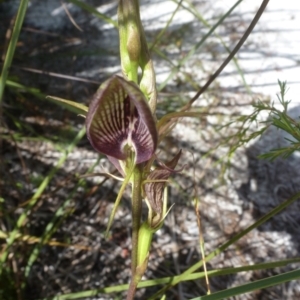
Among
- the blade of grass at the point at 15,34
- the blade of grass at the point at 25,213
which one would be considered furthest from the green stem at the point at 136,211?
the blade of grass at the point at 25,213

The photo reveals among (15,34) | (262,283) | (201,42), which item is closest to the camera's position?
(262,283)

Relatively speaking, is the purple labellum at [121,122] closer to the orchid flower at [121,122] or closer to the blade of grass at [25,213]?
the orchid flower at [121,122]

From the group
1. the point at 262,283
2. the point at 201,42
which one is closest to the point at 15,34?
the point at 201,42

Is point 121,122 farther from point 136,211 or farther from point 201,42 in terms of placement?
point 201,42

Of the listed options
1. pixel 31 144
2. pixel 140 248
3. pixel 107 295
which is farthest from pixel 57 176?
pixel 140 248

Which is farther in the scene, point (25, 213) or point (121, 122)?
point (25, 213)

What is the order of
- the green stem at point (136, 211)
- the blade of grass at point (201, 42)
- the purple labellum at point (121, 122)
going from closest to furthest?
the purple labellum at point (121, 122) < the green stem at point (136, 211) < the blade of grass at point (201, 42)

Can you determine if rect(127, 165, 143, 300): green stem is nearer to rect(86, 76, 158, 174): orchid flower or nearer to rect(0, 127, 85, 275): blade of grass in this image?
rect(86, 76, 158, 174): orchid flower

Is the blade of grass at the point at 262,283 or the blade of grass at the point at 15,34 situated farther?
the blade of grass at the point at 15,34
